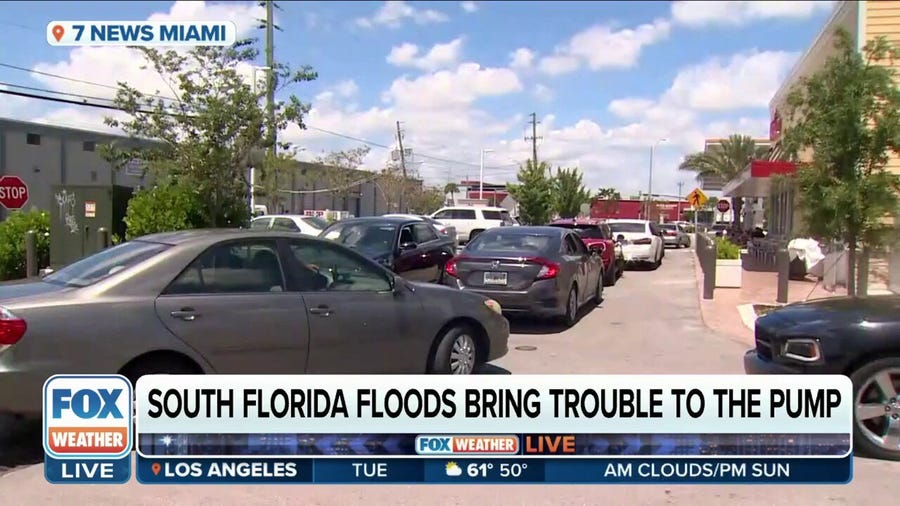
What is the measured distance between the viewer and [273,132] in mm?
12023

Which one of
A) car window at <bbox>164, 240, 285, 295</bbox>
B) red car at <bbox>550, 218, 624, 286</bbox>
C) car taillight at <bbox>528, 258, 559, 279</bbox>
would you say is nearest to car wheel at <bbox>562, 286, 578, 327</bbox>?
car taillight at <bbox>528, 258, 559, 279</bbox>

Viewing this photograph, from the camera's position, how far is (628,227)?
862 inches

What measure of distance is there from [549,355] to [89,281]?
5353 mm

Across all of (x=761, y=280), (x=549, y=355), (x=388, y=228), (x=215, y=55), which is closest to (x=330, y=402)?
(x=549, y=355)

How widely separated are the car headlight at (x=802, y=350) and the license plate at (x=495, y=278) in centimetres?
490

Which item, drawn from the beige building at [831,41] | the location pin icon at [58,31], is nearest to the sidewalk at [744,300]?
the beige building at [831,41]

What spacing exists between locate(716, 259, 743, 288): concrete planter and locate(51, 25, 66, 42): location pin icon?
41.1ft

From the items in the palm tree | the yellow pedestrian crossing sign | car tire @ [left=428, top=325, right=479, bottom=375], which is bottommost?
car tire @ [left=428, top=325, right=479, bottom=375]

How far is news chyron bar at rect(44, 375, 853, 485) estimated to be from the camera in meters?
4.15

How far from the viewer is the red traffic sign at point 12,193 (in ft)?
43.9

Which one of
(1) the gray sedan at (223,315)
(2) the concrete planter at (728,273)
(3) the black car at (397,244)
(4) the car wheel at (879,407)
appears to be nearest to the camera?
(1) the gray sedan at (223,315)

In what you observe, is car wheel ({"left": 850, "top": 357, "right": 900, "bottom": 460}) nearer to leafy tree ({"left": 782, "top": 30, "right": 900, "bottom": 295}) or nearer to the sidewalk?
the sidewalk

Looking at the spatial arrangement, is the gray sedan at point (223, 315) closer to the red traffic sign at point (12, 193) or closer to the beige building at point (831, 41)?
the beige building at point (831, 41)

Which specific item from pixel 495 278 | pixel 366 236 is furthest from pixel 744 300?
pixel 366 236
